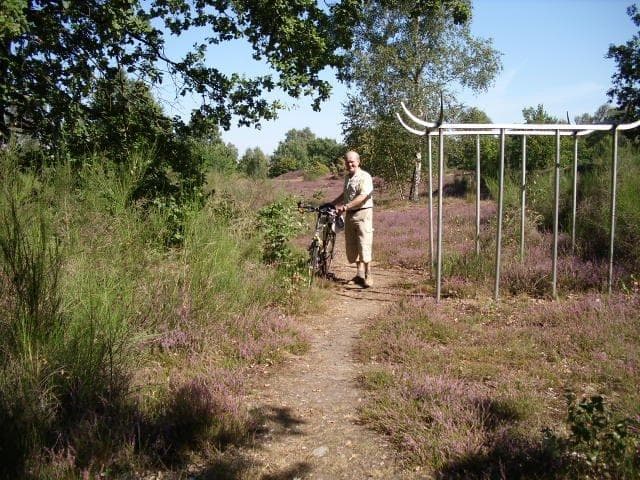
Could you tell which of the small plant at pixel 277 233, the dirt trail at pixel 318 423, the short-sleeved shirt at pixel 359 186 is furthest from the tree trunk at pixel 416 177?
the dirt trail at pixel 318 423

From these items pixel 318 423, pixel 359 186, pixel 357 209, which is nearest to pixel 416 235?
pixel 357 209

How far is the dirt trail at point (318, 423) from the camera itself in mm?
3180

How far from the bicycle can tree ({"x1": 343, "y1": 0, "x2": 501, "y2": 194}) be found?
17.3m

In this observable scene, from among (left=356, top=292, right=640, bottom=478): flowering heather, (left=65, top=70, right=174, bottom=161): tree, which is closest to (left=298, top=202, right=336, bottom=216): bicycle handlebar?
(left=356, top=292, right=640, bottom=478): flowering heather

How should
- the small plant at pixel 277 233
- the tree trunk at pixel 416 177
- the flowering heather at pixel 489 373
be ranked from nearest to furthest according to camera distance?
the flowering heather at pixel 489 373 → the small plant at pixel 277 233 → the tree trunk at pixel 416 177

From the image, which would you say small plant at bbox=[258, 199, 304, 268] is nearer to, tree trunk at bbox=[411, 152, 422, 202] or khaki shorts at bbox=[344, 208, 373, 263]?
khaki shorts at bbox=[344, 208, 373, 263]

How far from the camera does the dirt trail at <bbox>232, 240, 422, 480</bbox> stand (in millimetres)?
3180

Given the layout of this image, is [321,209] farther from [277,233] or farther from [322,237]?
[277,233]

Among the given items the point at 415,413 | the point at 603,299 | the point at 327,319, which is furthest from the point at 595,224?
the point at 415,413

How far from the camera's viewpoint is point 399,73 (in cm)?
2567

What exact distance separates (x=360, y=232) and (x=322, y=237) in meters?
0.75

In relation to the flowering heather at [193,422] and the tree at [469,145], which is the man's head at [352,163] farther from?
the tree at [469,145]

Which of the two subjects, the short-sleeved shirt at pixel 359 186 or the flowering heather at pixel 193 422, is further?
the short-sleeved shirt at pixel 359 186

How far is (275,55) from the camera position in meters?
7.73
